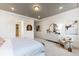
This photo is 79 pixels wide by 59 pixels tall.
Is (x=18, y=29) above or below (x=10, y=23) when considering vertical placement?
below

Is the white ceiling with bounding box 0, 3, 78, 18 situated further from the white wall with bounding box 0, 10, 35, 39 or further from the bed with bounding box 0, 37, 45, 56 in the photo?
the bed with bounding box 0, 37, 45, 56

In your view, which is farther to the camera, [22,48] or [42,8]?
[42,8]

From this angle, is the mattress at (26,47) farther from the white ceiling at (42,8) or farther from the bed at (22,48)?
the white ceiling at (42,8)

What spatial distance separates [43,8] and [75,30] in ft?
2.26

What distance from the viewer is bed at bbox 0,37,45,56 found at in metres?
1.72

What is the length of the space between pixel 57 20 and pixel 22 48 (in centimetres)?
→ 79

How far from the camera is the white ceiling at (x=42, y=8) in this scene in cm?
179

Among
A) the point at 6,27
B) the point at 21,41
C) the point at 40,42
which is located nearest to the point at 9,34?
the point at 6,27

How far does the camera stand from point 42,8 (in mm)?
1842

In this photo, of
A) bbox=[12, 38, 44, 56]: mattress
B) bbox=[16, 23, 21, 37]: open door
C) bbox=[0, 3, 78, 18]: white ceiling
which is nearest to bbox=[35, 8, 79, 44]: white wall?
bbox=[0, 3, 78, 18]: white ceiling

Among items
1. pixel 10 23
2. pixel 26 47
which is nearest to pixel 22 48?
pixel 26 47

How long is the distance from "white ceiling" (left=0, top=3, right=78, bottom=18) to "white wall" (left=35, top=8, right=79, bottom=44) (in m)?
0.07

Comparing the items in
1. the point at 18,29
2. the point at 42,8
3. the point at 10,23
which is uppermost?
the point at 42,8

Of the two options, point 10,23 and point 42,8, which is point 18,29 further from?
point 42,8
